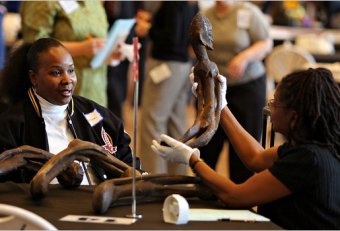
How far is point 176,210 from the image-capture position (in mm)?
2135

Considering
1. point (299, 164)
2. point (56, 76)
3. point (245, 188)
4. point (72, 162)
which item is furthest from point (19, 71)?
point (299, 164)

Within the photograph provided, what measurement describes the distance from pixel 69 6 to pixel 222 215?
7.66 feet

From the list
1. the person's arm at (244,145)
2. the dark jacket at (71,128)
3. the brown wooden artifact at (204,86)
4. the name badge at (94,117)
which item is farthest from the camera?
the name badge at (94,117)

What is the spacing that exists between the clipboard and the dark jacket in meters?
1.23

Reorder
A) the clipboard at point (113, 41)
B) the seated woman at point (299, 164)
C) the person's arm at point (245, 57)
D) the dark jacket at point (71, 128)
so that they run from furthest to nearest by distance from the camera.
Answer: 1. the person's arm at point (245, 57)
2. the clipboard at point (113, 41)
3. the dark jacket at point (71, 128)
4. the seated woman at point (299, 164)

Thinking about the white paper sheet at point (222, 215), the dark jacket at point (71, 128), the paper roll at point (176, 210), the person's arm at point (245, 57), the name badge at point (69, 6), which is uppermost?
the name badge at point (69, 6)

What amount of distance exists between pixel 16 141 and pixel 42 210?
0.72 metres

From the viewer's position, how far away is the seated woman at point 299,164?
222 centimetres

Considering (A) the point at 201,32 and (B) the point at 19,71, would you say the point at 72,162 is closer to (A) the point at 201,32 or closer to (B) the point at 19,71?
(A) the point at 201,32

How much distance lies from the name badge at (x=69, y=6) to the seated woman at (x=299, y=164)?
2005 millimetres

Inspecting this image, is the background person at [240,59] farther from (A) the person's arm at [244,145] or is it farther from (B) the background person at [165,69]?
(A) the person's arm at [244,145]

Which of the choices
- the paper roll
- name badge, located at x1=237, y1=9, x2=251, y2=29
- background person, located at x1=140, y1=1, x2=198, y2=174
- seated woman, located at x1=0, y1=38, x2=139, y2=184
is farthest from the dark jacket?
background person, located at x1=140, y1=1, x2=198, y2=174

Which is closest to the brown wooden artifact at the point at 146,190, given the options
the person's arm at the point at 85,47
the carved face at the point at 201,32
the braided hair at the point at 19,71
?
the carved face at the point at 201,32

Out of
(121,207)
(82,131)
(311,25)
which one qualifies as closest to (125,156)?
(82,131)
